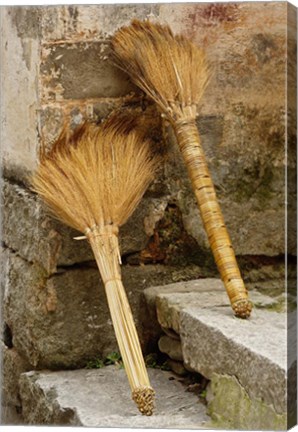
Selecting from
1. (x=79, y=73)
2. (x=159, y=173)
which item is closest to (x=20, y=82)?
(x=79, y=73)

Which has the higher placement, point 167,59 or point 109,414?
point 167,59

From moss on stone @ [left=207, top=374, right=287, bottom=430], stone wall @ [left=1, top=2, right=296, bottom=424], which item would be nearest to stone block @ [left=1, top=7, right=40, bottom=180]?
stone wall @ [left=1, top=2, right=296, bottom=424]

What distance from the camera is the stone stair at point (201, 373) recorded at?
4.15 meters

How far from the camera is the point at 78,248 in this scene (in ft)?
15.2

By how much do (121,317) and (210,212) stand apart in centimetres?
40

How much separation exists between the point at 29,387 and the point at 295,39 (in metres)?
1.35

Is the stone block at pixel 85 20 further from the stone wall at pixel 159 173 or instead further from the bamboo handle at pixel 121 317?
the bamboo handle at pixel 121 317

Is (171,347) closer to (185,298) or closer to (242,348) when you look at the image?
(185,298)

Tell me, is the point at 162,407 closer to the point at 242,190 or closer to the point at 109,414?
the point at 109,414

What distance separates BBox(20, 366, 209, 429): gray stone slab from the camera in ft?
14.2

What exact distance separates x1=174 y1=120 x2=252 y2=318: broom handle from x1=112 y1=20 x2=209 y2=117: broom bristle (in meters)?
0.08

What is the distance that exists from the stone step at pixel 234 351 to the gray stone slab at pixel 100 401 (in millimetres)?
97

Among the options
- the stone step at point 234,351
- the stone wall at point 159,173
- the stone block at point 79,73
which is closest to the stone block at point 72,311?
the stone wall at point 159,173

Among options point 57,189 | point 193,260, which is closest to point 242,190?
point 193,260
